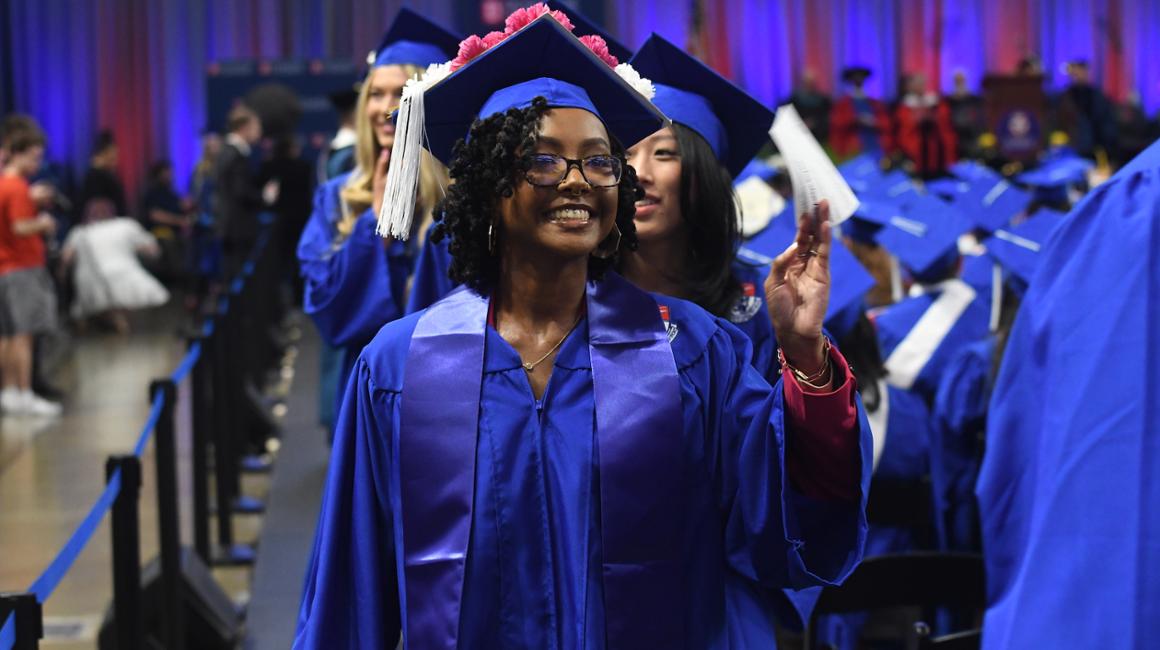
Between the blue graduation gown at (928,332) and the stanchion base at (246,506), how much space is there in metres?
3.41

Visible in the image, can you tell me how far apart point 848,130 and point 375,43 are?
645 cm

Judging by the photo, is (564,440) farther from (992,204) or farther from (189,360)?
(992,204)

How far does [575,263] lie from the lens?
2.28 m

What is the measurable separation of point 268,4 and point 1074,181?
1404cm

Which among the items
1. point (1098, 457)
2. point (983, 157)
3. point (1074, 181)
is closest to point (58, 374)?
point (1074, 181)

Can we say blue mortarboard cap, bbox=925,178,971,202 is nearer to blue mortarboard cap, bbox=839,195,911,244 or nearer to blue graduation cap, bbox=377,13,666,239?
blue mortarboard cap, bbox=839,195,911,244

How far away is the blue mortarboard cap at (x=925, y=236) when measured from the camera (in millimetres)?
5316

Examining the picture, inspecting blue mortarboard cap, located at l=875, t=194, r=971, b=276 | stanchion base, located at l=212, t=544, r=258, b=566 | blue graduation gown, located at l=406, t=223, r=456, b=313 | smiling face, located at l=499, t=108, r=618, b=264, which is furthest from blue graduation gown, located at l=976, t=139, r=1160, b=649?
stanchion base, located at l=212, t=544, r=258, b=566

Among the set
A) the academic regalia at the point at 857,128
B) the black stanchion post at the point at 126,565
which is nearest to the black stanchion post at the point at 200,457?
the black stanchion post at the point at 126,565

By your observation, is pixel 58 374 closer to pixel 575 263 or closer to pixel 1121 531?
pixel 575 263

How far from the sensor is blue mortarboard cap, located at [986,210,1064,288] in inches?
183

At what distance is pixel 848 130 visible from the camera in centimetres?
1792

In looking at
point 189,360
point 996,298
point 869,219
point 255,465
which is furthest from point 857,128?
point 189,360

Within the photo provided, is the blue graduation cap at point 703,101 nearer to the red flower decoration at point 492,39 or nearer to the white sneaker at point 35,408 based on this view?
the red flower decoration at point 492,39
